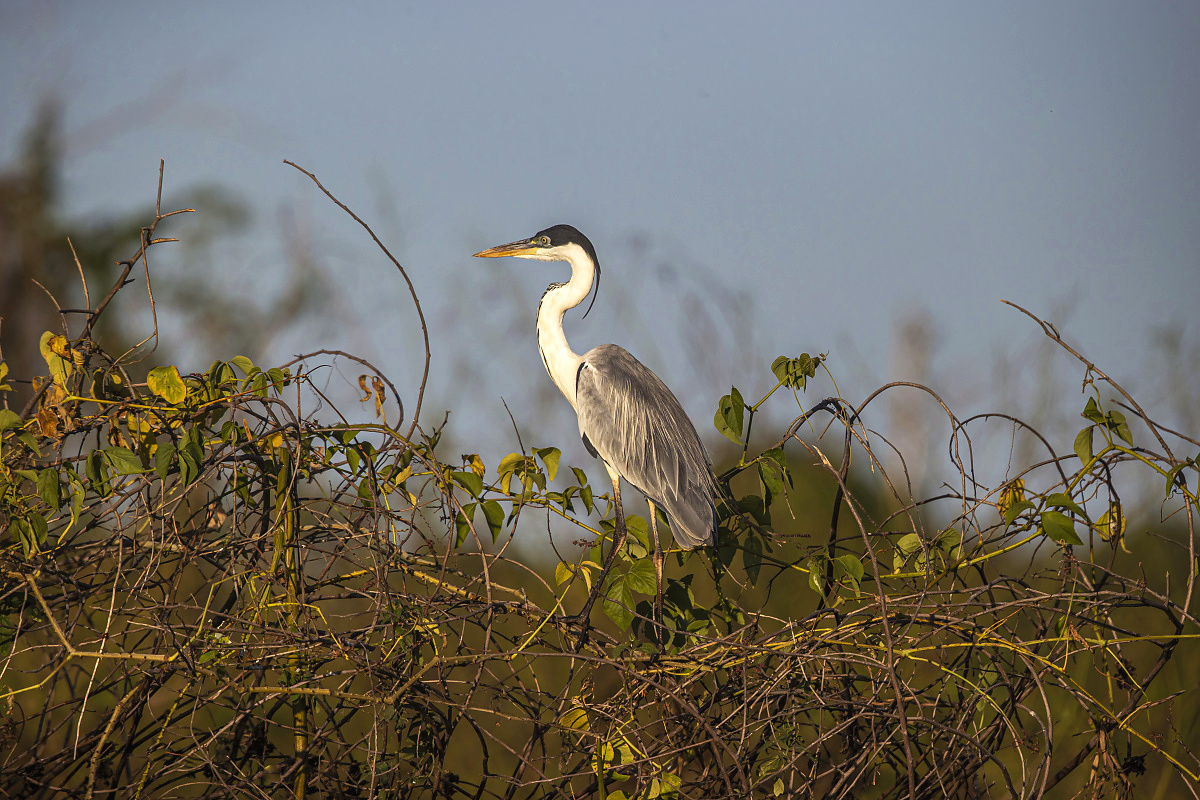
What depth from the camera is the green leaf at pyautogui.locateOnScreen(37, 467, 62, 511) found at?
1803 millimetres

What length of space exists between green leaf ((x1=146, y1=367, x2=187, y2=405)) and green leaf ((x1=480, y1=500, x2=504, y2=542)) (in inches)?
28.3

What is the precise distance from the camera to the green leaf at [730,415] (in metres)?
2.47

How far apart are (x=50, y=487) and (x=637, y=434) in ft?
6.60

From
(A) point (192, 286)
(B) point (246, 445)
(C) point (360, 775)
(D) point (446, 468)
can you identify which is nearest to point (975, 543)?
(D) point (446, 468)

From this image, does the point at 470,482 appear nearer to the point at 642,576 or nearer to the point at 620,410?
the point at 642,576

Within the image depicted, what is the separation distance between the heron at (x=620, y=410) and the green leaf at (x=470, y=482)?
1.20 metres

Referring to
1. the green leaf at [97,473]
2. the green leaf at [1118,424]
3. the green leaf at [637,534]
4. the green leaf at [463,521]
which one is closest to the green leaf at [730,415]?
the green leaf at [637,534]

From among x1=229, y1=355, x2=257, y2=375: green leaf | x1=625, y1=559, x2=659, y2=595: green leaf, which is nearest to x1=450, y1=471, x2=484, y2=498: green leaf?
x1=625, y1=559, x2=659, y2=595: green leaf

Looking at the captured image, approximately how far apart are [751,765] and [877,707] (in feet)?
1.47

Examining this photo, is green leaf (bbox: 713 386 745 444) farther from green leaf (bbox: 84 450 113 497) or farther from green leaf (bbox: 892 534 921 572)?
green leaf (bbox: 84 450 113 497)

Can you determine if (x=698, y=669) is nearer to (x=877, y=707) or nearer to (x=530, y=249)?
(x=877, y=707)

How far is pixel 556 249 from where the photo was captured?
3.70m

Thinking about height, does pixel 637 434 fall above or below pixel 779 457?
below

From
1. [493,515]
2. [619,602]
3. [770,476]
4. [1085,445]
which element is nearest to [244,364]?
[493,515]
